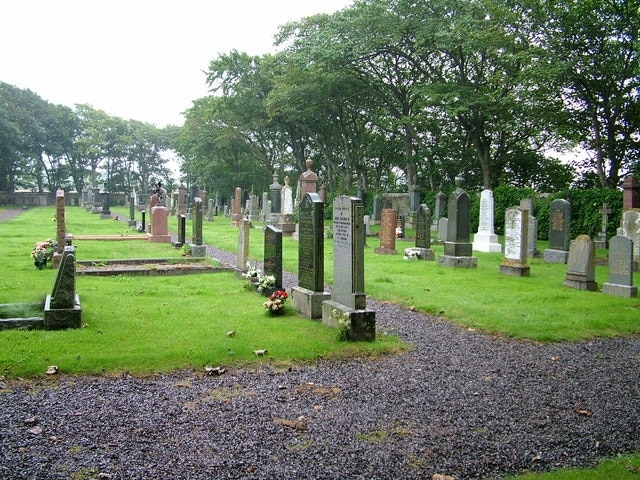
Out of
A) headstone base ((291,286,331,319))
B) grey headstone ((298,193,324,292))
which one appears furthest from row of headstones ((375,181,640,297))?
headstone base ((291,286,331,319))

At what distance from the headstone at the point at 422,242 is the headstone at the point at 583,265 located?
5723 mm

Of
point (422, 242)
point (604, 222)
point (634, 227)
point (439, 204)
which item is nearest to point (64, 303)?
point (422, 242)

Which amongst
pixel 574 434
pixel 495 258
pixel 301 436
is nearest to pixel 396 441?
pixel 301 436

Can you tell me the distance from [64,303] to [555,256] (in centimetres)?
1435

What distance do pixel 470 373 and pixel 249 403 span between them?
2.64 metres

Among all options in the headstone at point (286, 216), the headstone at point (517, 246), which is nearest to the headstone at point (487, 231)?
the headstone at point (517, 246)

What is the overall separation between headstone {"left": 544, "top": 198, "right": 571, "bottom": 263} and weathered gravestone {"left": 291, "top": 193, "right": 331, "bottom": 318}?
34.3ft

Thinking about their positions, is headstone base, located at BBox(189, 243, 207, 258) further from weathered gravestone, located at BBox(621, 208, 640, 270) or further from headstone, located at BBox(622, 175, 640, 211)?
headstone, located at BBox(622, 175, 640, 211)

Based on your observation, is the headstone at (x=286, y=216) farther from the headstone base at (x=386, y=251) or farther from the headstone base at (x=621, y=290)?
the headstone base at (x=621, y=290)

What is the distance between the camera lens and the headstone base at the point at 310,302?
9.17 meters

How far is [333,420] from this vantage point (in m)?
5.11

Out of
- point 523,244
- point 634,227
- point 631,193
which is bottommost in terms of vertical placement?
point 523,244

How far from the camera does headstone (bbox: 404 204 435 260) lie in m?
18.2

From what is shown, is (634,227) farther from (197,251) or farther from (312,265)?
(197,251)
